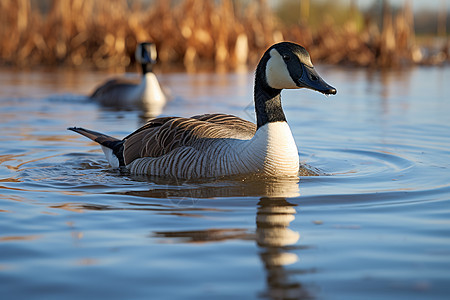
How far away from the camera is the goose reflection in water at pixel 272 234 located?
3361 millimetres

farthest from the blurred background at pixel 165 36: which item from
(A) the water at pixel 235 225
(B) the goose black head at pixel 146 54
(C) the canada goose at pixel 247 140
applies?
(C) the canada goose at pixel 247 140

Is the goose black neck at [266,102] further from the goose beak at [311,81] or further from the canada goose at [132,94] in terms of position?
the canada goose at [132,94]

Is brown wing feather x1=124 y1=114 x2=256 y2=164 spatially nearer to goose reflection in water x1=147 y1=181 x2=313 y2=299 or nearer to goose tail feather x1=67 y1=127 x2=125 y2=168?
goose tail feather x1=67 y1=127 x2=125 y2=168

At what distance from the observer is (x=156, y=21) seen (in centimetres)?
2162

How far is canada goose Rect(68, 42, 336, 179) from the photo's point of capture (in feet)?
19.9

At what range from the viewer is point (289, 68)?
20.0 ft

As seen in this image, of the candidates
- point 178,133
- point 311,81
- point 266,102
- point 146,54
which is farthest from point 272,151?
point 146,54

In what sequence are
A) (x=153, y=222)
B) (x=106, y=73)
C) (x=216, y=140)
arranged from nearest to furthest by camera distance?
(x=153, y=222)
(x=216, y=140)
(x=106, y=73)

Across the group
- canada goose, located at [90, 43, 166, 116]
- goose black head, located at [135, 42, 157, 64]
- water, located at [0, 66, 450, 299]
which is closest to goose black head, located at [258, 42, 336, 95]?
water, located at [0, 66, 450, 299]

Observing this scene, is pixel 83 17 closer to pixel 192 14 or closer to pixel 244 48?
pixel 192 14

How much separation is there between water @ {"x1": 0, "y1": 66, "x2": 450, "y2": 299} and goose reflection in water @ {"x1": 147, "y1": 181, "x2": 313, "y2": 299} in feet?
0.04

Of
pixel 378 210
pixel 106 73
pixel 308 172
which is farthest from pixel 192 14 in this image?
pixel 378 210

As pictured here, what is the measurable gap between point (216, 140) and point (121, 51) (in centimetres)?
1597

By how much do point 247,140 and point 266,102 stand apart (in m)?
0.39
